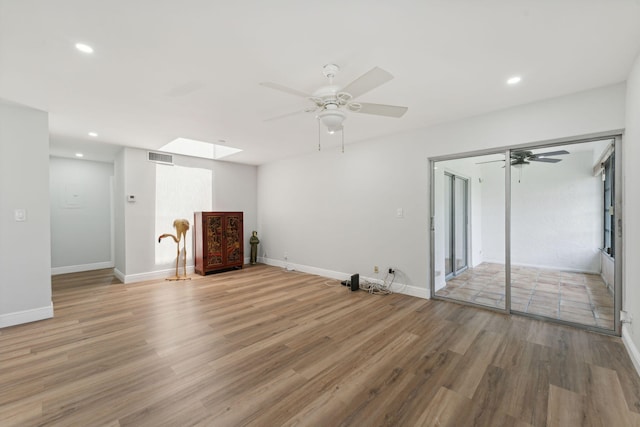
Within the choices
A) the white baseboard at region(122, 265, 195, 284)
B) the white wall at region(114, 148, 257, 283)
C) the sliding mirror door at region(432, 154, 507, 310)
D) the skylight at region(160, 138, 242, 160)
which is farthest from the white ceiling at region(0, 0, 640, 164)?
the white baseboard at region(122, 265, 195, 284)

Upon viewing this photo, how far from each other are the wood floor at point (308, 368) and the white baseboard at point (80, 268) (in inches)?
116

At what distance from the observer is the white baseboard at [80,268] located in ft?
17.9

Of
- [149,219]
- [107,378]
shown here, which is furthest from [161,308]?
[149,219]

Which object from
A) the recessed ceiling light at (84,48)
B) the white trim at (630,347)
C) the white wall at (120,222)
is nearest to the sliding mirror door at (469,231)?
the white trim at (630,347)

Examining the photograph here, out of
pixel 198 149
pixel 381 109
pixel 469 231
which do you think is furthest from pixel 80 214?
pixel 469 231

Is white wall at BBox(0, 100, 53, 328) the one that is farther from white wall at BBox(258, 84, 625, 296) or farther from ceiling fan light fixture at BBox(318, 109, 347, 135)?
white wall at BBox(258, 84, 625, 296)

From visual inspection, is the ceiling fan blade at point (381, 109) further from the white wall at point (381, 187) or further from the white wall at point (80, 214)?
the white wall at point (80, 214)

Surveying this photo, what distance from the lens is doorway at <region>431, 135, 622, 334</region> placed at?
10.9 feet

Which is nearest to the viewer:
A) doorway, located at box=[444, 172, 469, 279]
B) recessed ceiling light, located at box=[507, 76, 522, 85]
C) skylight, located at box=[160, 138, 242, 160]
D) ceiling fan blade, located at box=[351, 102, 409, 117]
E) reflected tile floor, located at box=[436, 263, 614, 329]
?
ceiling fan blade, located at box=[351, 102, 409, 117]

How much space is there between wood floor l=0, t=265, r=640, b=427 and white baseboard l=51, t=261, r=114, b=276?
2.94 meters

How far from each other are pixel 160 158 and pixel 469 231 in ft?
21.3

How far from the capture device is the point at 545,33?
1829 mm

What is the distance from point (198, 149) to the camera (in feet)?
18.4

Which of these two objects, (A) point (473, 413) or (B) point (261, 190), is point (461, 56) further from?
(B) point (261, 190)
